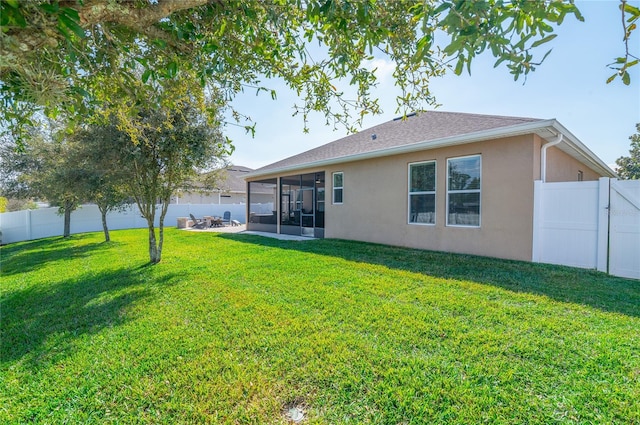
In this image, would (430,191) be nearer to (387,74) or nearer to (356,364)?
(387,74)

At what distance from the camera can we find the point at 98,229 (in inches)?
691

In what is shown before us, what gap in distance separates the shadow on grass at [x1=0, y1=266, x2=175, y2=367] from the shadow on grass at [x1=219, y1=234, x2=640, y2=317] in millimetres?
4862

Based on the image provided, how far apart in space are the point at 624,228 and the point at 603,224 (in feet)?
1.01

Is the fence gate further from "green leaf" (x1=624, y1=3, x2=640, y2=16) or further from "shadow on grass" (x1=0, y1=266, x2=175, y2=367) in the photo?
"shadow on grass" (x1=0, y1=266, x2=175, y2=367)

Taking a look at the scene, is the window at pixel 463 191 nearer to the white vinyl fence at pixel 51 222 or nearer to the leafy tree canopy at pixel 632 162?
the white vinyl fence at pixel 51 222

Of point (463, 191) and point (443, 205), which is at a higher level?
point (463, 191)

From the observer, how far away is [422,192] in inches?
351

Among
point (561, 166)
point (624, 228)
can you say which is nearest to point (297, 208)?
point (561, 166)

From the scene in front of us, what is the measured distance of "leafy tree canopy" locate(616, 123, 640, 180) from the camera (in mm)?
24545

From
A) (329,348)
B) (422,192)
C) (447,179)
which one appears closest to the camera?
(329,348)

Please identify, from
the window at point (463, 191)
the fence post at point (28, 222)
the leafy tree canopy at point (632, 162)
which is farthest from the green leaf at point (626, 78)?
the leafy tree canopy at point (632, 162)

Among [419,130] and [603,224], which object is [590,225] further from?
[419,130]

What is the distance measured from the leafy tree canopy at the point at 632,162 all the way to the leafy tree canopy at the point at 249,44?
32418mm

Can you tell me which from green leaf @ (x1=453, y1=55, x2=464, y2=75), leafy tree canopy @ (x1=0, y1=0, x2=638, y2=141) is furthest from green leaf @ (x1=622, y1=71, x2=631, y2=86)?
green leaf @ (x1=453, y1=55, x2=464, y2=75)
